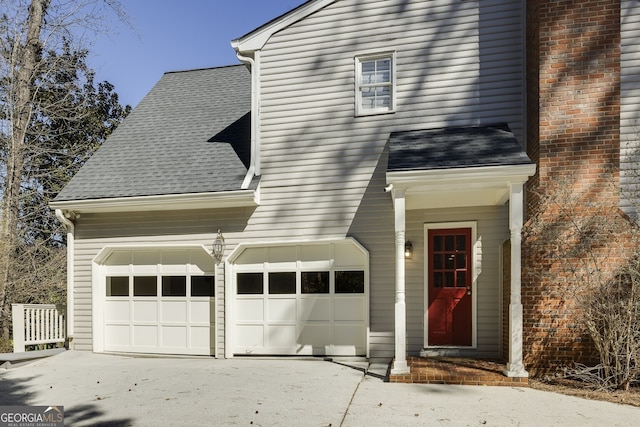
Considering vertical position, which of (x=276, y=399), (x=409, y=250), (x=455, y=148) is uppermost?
(x=455, y=148)


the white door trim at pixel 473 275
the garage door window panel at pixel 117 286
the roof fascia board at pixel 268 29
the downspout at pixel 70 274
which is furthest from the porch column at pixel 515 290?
the downspout at pixel 70 274

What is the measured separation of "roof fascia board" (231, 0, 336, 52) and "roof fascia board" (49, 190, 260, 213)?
2.82 metres

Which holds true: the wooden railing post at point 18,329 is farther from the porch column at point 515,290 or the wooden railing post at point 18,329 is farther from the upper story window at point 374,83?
the porch column at point 515,290

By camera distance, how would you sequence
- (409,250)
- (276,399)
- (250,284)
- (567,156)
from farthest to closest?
1. (250,284)
2. (409,250)
3. (567,156)
4. (276,399)

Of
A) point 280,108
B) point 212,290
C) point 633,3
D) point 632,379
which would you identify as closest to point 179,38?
point 280,108

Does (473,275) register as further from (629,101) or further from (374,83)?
(374,83)

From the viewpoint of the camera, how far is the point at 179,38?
14367 mm

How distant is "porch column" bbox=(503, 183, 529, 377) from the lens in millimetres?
5867

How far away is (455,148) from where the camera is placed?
6.72 meters

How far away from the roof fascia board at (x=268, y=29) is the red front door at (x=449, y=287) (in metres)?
A: 4.63

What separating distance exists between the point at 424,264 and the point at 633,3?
510 cm

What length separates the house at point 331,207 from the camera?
7.25 meters

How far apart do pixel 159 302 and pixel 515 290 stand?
641 centimetres

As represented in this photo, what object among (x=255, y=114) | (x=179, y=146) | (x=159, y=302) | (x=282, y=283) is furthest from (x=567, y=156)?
(x=159, y=302)
